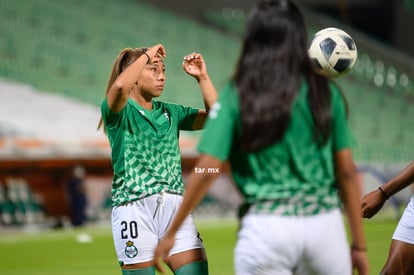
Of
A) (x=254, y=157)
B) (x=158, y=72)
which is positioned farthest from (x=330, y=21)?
(x=254, y=157)

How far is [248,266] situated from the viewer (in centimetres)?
403

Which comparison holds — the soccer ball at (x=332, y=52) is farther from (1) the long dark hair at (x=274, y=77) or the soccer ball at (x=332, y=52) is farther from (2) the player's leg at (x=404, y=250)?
(1) the long dark hair at (x=274, y=77)

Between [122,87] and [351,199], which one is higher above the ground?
[122,87]

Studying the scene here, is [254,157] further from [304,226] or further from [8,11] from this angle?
[8,11]

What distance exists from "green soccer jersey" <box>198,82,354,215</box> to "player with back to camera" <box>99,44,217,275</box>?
1744 millimetres

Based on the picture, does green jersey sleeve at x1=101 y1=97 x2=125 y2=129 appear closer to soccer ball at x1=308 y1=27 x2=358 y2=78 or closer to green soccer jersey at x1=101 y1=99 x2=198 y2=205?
green soccer jersey at x1=101 y1=99 x2=198 y2=205

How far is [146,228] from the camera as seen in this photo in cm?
600

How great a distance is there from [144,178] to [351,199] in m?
2.18

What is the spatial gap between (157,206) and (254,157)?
6.70ft

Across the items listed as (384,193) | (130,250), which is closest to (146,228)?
(130,250)

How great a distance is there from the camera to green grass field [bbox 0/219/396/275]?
1264 cm

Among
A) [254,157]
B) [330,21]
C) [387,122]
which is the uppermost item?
[254,157]

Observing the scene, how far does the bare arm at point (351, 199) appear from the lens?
13.5 feet

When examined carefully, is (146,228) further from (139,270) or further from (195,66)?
(195,66)
